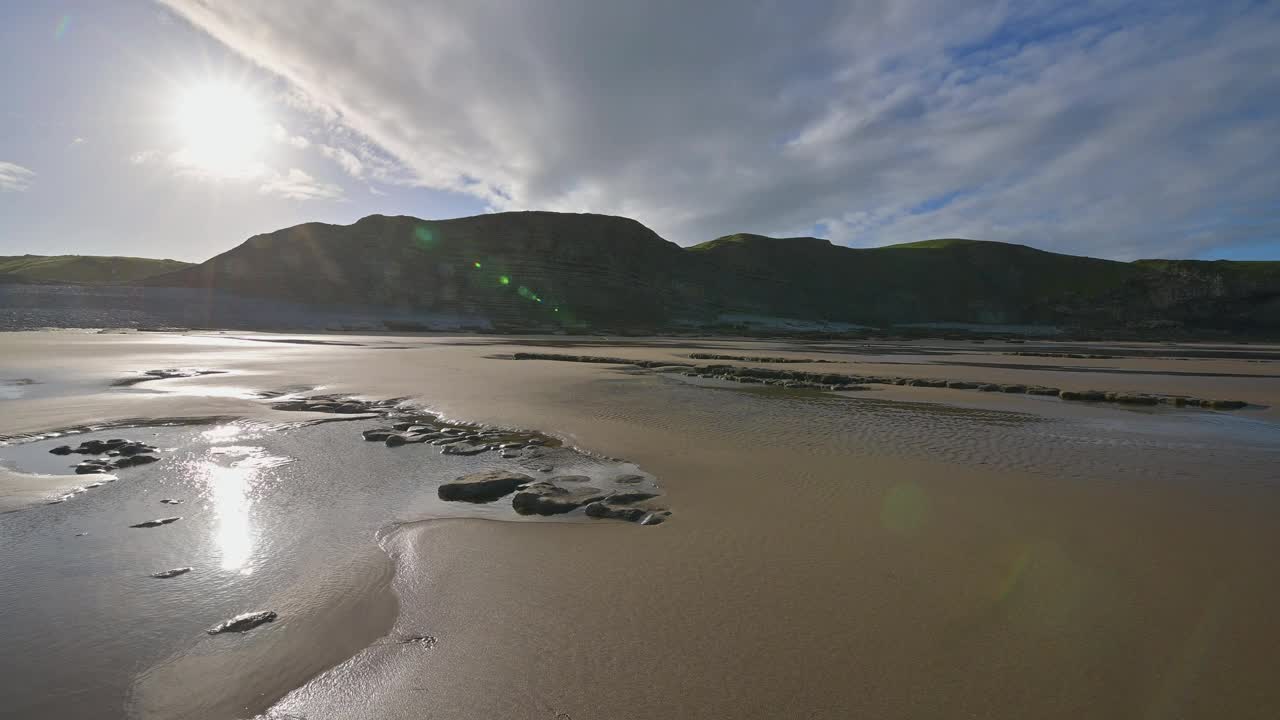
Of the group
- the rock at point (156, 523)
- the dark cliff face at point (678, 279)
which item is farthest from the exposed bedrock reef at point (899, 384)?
the dark cliff face at point (678, 279)

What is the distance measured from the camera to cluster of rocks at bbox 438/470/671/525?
20.5 ft

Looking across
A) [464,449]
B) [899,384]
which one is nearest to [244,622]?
[464,449]

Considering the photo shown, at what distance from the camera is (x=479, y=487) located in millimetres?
6848

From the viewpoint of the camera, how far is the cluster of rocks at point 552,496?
6254mm

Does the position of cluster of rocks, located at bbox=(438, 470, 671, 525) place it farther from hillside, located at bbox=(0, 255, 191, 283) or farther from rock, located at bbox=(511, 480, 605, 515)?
hillside, located at bbox=(0, 255, 191, 283)

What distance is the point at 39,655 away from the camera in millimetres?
3451

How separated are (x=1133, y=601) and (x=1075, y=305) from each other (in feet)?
330

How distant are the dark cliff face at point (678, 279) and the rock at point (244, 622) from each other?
59.8 meters

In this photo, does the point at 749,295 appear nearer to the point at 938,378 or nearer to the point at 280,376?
the point at 938,378

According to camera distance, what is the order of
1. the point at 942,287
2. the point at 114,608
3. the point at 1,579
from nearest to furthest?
the point at 114,608 < the point at 1,579 < the point at 942,287

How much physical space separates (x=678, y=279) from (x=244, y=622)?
8180 centimetres

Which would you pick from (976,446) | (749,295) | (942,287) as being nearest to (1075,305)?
(942,287)

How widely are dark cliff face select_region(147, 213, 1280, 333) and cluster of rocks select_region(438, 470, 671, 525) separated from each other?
2242 inches

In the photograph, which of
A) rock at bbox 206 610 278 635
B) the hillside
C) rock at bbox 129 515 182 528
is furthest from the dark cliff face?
the hillside
